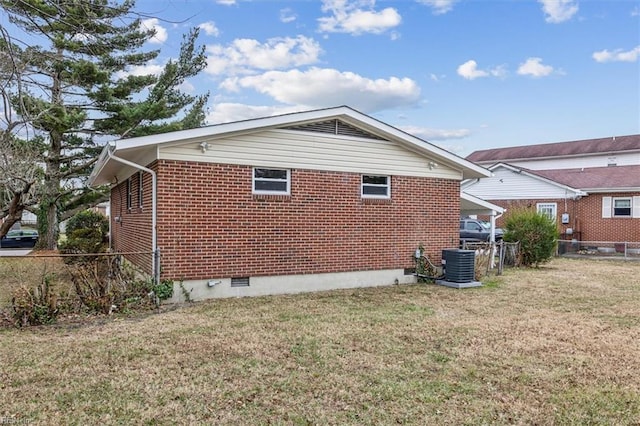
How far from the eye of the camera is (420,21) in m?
13.7

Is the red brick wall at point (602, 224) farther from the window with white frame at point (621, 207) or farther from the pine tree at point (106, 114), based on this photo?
the pine tree at point (106, 114)

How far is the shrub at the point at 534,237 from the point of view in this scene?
14891mm

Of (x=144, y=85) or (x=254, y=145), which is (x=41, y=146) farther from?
(x=254, y=145)

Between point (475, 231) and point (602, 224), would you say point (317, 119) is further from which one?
point (602, 224)

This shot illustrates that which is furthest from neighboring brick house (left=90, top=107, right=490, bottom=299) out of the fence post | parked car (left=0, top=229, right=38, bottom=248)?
parked car (left=0, top=229, right=38, bottom=248)

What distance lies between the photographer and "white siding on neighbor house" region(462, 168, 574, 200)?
72.7ft

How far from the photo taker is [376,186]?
34.9 ft

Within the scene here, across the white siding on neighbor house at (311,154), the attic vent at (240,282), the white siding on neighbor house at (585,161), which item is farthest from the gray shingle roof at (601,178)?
the attic vent at (240,282)

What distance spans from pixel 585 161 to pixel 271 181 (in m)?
33.9

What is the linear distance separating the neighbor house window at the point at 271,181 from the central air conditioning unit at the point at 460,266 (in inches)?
170

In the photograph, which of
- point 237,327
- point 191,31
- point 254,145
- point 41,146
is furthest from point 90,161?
point 237,327

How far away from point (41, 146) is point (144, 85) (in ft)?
15.3

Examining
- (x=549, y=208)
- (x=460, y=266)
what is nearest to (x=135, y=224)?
(x=460, y=266)

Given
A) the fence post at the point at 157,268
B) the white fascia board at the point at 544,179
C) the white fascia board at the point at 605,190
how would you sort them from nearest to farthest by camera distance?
the fence post at the point at 157,268
the white fascia board at the point at 605,190
the white fascia board at the point at 544,179
